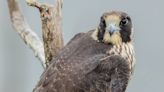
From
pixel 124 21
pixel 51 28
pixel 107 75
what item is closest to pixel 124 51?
pixel 124 21

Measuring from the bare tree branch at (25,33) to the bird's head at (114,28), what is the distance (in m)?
0.37

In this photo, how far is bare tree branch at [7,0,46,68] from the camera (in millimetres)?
3766

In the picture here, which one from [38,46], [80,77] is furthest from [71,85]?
[38,46]

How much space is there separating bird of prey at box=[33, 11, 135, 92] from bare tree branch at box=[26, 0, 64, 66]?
0.31 feet

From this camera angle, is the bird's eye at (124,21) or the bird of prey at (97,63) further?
the bird's eye at (124,21)

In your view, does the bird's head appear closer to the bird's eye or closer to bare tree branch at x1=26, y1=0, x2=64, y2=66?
the bird's eye

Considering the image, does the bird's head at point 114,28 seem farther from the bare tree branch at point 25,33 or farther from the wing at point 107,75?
the bare tree branch at point 25,33

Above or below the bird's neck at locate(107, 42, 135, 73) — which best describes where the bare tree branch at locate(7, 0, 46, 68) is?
above

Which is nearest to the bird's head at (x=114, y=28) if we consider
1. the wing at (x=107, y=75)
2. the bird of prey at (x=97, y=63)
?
the bird of prey at (x=97, y=63)

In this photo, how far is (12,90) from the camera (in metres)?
4.88

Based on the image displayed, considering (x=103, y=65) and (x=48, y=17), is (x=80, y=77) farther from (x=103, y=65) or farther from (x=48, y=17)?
(x=48, y=17)

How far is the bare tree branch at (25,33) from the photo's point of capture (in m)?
3.77

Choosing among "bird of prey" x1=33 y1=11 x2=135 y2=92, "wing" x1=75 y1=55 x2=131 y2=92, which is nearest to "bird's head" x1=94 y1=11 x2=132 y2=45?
"bird of prey" x1=33 y1=11 x2=135 y2=92

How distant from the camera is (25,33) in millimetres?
3812
